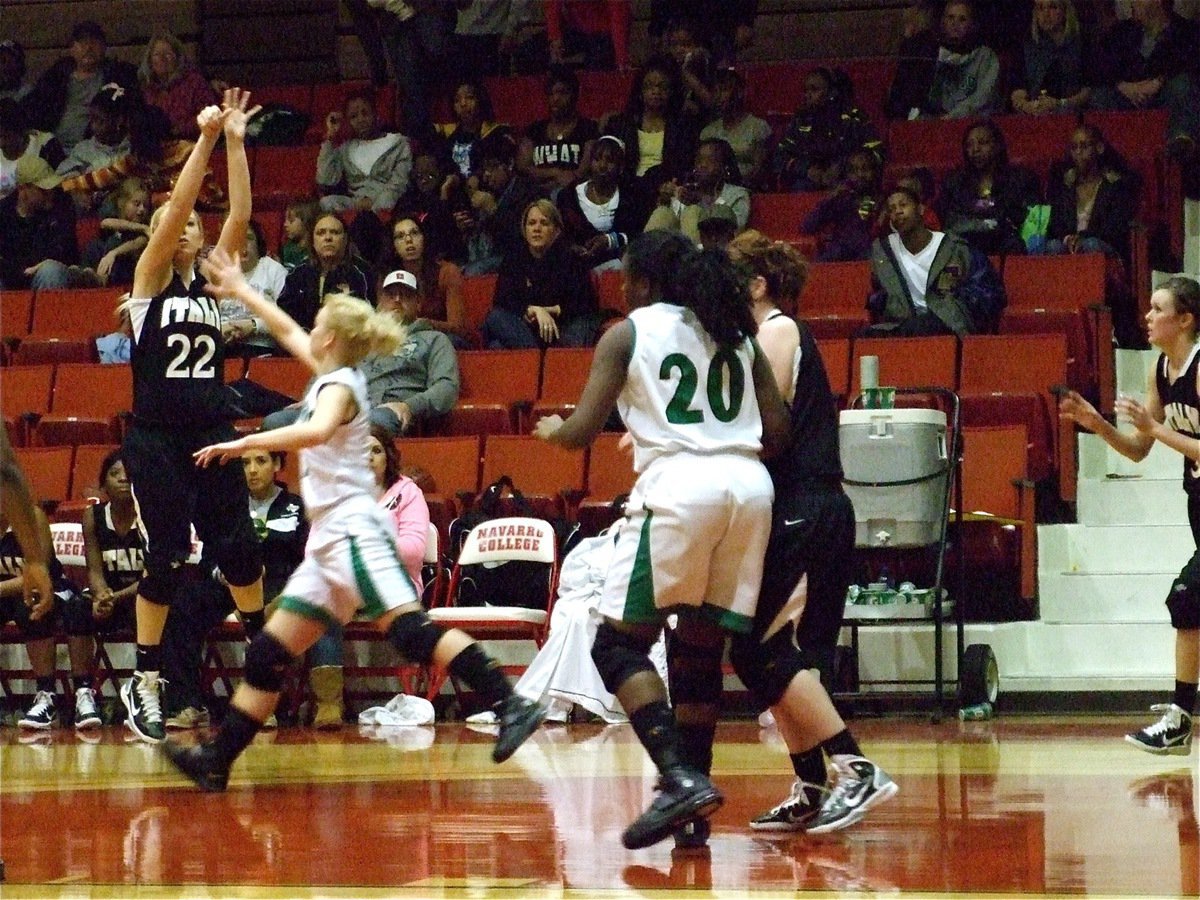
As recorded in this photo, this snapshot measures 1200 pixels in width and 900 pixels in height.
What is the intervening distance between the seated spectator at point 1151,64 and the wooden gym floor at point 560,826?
576 cm

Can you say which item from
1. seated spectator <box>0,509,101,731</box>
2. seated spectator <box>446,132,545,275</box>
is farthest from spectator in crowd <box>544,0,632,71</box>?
seated spectator <box>0,509,101,731</box>

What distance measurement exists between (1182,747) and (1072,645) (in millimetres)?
2225

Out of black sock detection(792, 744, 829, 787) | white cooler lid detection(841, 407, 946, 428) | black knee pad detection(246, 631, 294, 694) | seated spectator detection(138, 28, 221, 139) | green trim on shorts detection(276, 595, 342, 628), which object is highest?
seated spectator detection(138, 28, 221, 139)

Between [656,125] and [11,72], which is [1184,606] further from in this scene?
[11,72]

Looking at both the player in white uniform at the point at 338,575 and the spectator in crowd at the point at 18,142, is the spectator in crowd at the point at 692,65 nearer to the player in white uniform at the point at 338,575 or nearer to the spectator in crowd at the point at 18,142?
the spectator in crowd at the point at 18,142

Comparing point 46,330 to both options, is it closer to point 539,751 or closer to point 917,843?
point 539,751

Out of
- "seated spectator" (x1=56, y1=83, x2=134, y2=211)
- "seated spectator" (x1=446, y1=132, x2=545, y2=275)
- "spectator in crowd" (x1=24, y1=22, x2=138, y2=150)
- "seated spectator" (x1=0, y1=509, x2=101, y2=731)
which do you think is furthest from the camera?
"spectator in crowd" (x1=24, y1=22, x2=138, y2=150)

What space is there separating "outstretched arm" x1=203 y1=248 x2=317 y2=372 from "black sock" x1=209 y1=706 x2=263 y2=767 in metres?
1.01

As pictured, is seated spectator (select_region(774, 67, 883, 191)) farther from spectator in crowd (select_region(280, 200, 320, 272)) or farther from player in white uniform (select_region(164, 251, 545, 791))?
player in white uniform (select_region(164, 251, 545, 791))

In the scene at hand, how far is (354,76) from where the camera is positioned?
15.3 meters

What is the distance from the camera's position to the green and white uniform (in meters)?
4.46

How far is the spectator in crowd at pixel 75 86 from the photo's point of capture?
14.0 meters

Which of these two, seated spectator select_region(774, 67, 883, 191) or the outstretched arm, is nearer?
the outstretched arm

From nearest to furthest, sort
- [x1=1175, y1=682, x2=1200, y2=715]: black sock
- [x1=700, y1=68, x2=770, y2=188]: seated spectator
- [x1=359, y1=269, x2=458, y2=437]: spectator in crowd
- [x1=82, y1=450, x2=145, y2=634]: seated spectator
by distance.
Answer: [x1=1175, y1=682, x2=1200, y2=715]: black sock < [x1=82, y1=450, x2=145, y2=634]: seated spectator < [x1=359, y1=269, x2=458, y2=437]: spectator in crowd < [x1=700, y1=68, x2=770, y2=188]: seated spectator
